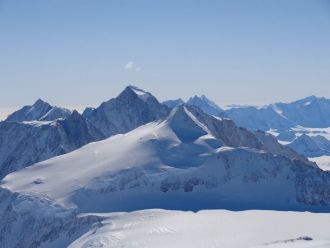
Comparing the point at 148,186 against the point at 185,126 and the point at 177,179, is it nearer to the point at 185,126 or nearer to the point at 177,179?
the point at 177,179

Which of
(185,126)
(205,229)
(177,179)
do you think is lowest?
(205,229)

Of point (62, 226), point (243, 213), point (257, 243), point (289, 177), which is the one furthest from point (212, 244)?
point (289, 177)

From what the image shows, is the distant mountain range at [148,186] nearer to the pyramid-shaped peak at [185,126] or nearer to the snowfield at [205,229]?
the pyramid-shaped peak at [185,126]

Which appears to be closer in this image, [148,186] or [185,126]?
[148,186]

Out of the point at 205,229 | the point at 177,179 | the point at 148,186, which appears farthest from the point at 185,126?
the point at 205,229

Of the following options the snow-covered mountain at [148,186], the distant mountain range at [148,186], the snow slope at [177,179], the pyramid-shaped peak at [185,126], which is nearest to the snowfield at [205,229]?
the distant mountain range at [148,186]

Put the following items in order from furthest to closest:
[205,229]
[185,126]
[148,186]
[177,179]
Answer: [185,126]
[177,179]
[148,186]
[205,229]
